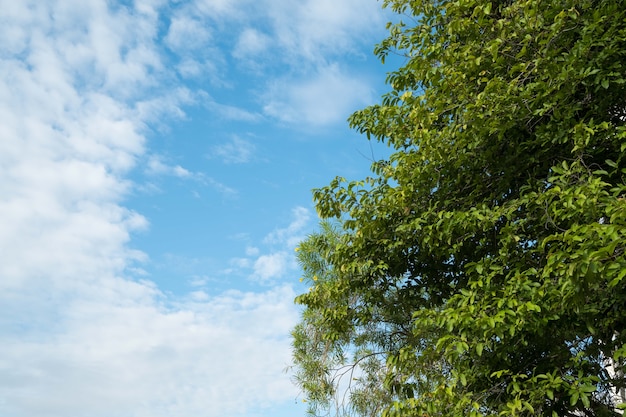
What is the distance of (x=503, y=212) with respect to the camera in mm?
6434

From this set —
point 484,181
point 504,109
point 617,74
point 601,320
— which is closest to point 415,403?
point 601,320

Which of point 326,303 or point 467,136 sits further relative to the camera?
point 326,303

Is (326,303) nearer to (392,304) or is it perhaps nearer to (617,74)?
(392,304)

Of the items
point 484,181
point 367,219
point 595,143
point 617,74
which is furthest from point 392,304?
point 617,74

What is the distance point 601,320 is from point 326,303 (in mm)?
4182

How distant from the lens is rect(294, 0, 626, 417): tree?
18.4 feet

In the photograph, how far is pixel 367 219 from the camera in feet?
25.5

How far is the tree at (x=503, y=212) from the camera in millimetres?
5594

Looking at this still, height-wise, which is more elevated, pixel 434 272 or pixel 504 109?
pixel 504 109

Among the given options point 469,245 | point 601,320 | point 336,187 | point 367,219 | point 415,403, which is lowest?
point 415,403

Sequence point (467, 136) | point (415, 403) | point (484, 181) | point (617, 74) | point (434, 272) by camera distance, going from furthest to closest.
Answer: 1. point (434, 272)
2. point (484, 181)
3. point (467, 136)
4. point (415, 403)
5. point (617, 74)

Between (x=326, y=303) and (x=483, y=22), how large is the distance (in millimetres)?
4679

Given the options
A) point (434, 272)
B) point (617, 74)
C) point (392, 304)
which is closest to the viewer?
point (617, 74)

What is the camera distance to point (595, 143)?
648 cm
